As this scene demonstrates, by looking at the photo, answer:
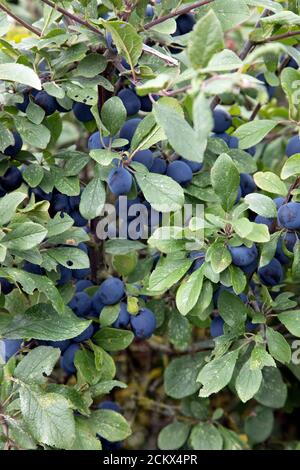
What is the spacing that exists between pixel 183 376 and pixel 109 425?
27 centimetres

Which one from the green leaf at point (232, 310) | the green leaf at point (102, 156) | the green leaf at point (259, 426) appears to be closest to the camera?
the green leaf at point (102, 156)

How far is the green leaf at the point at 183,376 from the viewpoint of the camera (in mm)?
1265

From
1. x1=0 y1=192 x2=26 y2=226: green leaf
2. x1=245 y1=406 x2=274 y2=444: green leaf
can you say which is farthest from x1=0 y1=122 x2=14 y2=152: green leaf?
x1=245 y1=406 x2=274 y2=444: green leaf

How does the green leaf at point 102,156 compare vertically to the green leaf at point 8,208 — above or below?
above

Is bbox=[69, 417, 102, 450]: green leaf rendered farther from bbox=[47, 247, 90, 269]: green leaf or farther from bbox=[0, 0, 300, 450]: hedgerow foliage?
bbox=[47, 247, 90, 269]: green leaf

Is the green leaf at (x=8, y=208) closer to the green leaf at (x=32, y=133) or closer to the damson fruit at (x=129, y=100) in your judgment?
the green leaf at (x=32, y=133)

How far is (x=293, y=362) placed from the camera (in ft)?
4.07

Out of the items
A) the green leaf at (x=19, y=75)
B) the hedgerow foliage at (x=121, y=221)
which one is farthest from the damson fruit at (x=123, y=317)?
the green leaf at (x=19, y=75)

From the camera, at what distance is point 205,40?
2.27 feet

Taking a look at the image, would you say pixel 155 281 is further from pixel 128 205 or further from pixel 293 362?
pixel 293 362

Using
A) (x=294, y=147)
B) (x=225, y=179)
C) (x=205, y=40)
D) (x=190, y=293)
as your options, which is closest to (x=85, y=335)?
(x=190, y=293)

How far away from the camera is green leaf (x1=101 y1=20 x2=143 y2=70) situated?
0.86m

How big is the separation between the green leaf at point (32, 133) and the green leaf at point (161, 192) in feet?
0.49

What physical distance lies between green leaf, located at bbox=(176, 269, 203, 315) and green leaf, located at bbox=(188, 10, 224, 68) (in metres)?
0.33
